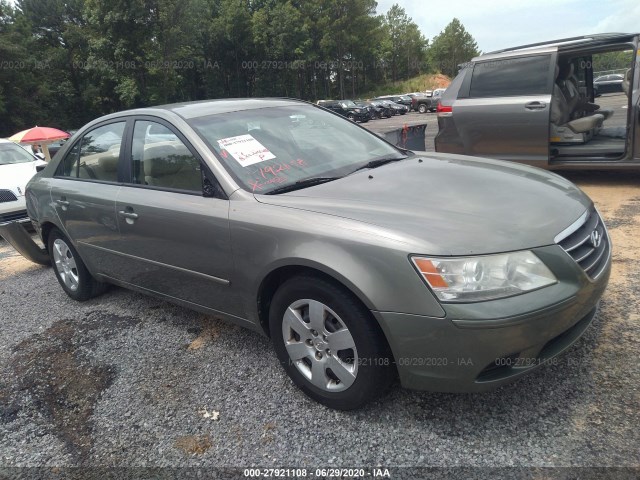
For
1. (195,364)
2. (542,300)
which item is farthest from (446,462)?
→ (195,364)

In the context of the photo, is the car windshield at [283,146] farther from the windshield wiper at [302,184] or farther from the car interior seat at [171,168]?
the car interior seat at [171,168]

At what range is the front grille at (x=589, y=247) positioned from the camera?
7.25 ft

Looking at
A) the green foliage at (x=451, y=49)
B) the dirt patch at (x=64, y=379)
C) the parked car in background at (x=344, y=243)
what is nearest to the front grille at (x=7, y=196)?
the dirt patch at (x=64, y=379)

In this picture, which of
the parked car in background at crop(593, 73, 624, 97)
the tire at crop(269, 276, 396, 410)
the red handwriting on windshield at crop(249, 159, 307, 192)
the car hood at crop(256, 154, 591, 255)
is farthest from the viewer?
the parked car in background at crop(593, 73, 624, 97)

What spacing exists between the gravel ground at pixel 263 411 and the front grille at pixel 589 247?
0.58m

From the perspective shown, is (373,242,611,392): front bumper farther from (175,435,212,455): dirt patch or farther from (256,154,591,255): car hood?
(175,435,212,455): dirt patch

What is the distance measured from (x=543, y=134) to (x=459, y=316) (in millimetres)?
4791

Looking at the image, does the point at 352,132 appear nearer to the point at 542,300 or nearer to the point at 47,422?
the point at 542,300

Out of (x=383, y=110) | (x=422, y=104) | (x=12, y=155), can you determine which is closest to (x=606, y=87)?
(x=12, y=155)

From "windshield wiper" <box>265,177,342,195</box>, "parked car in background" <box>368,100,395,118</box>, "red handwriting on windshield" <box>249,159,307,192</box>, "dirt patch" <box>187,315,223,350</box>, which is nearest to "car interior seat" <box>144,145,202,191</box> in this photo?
"red handwriting on windshield" <box>249,159,307,192</box>

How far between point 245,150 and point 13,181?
618 centimetres

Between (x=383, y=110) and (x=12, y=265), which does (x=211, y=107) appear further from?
(x=383, y=110)

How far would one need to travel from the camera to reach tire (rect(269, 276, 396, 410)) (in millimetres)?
2193

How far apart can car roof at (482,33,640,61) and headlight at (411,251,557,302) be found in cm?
495
